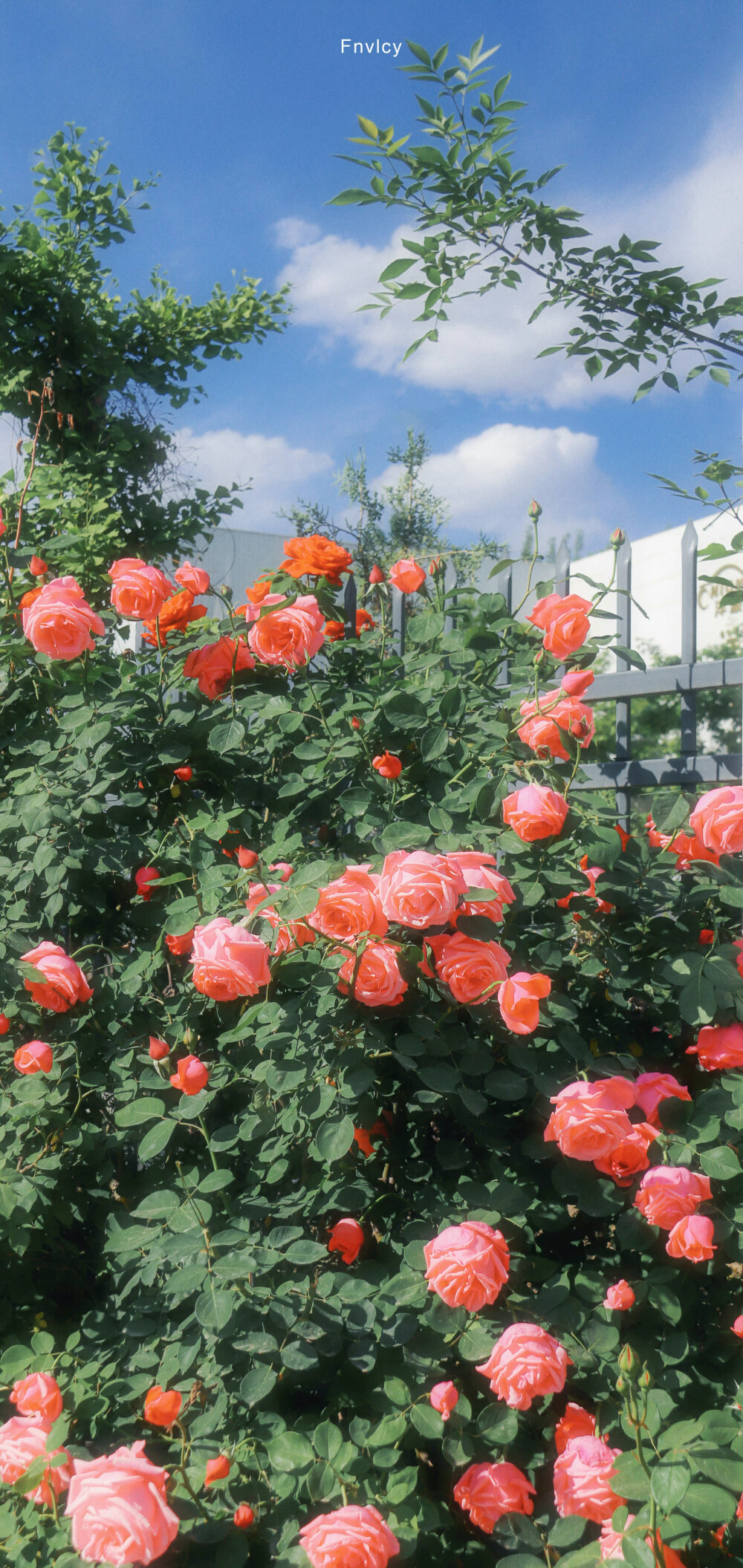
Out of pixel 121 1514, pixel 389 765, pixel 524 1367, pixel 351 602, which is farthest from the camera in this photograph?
pixel 351 602

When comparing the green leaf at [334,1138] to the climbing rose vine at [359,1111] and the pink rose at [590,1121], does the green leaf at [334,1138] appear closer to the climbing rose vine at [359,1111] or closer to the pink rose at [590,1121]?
the climbing rose vine at [359,1111]

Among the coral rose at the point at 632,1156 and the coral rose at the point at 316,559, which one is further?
the coral rose at the point at 316,559

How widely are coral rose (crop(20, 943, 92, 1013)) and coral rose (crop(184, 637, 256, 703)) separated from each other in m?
0.44

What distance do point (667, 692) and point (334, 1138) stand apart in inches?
48.4

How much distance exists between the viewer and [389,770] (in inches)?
53.2

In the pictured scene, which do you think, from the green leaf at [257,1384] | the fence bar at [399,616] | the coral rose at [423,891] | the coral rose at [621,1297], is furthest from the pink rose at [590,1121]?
the fence bar at [399,616]

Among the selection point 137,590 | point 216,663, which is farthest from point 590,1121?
point 137,590

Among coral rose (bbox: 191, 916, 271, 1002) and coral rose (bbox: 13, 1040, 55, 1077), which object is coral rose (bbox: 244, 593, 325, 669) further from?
coral rose (bbox: 13, 1040, 55, 1077)

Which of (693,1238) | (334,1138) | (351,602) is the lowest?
(693,1238)

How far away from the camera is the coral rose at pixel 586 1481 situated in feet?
3.31

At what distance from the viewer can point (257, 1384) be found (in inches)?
40.2

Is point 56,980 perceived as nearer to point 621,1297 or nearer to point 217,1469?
point 217,1469

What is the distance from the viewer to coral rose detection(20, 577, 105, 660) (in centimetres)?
147

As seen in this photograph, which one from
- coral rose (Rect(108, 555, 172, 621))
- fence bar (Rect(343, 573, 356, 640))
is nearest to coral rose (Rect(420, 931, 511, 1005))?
coral rose (Rect(108, 555, 172, 621))
